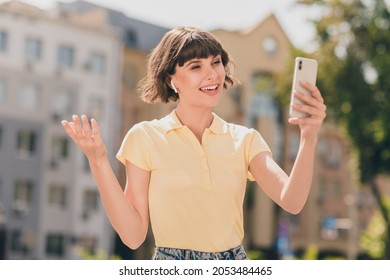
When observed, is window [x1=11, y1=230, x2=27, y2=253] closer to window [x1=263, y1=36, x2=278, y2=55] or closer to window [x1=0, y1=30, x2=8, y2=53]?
window [x1=0, y1=30, x2=8, y2=53]

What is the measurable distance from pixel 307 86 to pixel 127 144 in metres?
0.66

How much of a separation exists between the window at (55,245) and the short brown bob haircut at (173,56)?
44.8 m

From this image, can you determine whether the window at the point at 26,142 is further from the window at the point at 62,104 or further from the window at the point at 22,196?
the window at the point at 62,104

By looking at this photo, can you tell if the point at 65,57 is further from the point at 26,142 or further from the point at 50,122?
the point at 26,142

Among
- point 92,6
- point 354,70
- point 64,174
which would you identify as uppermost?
point 92,6

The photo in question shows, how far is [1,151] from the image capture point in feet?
152

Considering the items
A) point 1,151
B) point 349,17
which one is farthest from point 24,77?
point 349,17

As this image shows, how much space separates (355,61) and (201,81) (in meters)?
30.8

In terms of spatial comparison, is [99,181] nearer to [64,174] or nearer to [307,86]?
[307,86]

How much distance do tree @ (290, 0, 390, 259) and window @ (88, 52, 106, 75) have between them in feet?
68.1

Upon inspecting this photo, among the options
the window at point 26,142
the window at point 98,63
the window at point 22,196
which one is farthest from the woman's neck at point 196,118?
the window at point 98,63

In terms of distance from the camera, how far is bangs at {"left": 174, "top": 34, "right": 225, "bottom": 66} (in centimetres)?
330

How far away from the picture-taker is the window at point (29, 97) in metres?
48.1

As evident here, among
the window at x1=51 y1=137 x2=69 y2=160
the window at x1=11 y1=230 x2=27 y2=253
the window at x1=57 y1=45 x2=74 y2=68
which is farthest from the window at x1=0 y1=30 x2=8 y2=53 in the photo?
the window at x1=11 y1=230 x2=27 y2=253
